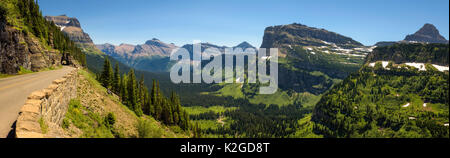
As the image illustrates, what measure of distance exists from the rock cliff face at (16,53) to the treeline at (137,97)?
1553 centimetres

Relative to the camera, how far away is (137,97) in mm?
70000

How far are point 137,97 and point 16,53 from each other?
31.4 meters

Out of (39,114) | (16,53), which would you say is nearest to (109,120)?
(39,114)

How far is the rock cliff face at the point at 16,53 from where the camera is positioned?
139 ft

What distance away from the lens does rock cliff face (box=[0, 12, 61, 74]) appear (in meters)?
42.3

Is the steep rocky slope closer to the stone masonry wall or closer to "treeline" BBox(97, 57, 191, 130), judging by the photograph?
"treeline" BBox(97, 57, 191, 130)
